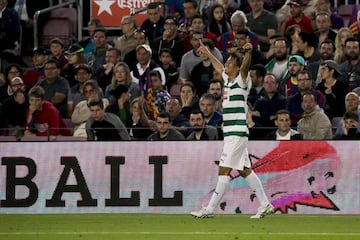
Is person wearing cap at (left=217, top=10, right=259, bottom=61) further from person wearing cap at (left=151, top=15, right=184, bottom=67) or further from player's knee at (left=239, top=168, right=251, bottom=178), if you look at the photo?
player's knee at (left=239, top=168, right=251, bottom=178)

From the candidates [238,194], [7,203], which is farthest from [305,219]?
[7,203]

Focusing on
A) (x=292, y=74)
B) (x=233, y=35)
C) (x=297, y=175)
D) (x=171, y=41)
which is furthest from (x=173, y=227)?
(x=171, y=41)

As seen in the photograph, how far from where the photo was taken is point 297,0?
916 inches

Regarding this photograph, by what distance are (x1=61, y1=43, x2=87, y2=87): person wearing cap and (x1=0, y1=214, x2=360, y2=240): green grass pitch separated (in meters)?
4.82

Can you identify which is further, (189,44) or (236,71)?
(189,44)

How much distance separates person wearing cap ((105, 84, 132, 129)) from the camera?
70.1ft

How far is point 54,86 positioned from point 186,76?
2387 millimetres

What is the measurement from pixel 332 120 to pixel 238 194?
244 centimetres

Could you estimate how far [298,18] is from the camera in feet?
76.3

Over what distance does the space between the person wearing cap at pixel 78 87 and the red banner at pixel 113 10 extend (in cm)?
280

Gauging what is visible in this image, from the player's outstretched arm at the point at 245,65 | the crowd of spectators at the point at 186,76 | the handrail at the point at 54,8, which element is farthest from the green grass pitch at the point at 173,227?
the handrail at the point at 54,8

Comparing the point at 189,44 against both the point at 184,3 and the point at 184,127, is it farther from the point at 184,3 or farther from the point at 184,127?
the point at 184,127

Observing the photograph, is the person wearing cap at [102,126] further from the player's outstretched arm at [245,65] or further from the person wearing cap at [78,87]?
the player's outstretched arm at [245,65]

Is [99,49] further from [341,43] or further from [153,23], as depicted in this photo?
[341,43]
